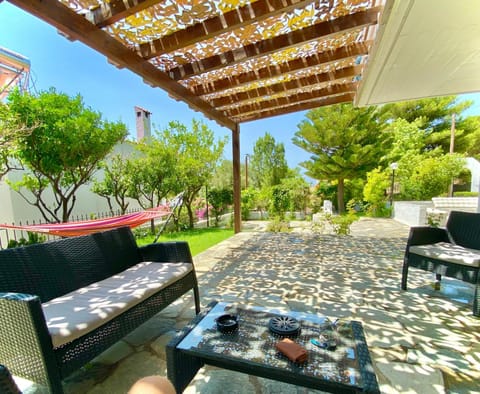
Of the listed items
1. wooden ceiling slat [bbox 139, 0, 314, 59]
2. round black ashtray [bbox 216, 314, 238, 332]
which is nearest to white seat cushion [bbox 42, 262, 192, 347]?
round black ashtray [bbox 216, 314, 238, 332]

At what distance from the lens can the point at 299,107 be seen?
4.33 metres

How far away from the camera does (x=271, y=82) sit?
3496 mm

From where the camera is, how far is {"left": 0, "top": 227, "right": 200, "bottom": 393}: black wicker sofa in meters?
1.08

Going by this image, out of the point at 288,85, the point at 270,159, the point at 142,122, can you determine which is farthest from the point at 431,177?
the point at 142,122

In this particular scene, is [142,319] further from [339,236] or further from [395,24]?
[339,236]

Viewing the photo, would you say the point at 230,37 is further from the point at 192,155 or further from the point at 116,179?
the point at 192,155

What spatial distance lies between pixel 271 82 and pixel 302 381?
3.53m

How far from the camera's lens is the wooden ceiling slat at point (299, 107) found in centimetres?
404

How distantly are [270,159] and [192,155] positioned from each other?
7.10 m

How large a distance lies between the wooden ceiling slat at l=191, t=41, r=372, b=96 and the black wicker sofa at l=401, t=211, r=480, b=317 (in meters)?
2.06

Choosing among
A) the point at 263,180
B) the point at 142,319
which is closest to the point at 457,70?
the point at 142,319

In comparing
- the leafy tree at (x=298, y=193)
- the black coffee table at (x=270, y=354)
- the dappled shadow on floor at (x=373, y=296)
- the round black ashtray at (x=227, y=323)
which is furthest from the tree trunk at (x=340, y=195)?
the round black ashtray at (x=227, y=323)

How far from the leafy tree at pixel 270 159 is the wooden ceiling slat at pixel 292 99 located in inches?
348

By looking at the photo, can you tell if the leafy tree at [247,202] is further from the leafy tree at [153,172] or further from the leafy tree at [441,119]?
the leafy tree at [441,119]
